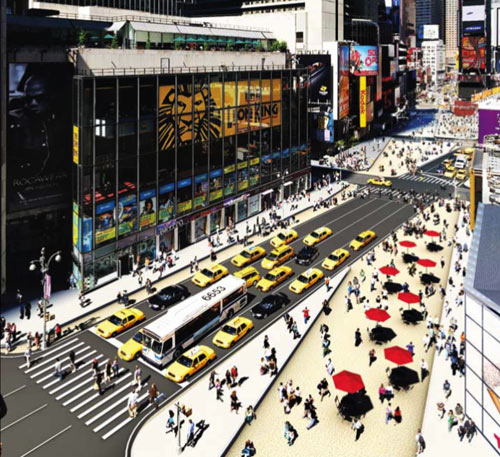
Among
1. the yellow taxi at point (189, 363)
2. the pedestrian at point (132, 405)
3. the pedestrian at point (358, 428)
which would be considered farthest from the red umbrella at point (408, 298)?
the pedestrian at point (132, 405)

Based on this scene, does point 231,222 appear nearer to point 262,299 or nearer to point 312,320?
point 262,299

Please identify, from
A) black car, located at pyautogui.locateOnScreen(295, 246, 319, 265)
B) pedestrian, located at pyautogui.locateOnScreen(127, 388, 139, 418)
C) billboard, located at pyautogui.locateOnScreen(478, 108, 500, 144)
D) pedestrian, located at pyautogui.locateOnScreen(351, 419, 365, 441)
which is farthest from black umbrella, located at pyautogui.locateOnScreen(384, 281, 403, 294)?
billboard, located at pyautogui.locateOnScreen(478, 108, 500, 144)

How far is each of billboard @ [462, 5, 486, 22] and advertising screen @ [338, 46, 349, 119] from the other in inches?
3852

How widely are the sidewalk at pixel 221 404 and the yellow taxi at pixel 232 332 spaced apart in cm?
83

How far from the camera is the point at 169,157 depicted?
52.8 meters

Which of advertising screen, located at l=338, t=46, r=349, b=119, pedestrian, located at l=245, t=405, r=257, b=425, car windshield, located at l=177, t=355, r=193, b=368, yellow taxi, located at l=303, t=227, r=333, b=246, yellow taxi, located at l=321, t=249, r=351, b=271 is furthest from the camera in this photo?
advertising screen, located at l=338, t=46, r=349, b=119

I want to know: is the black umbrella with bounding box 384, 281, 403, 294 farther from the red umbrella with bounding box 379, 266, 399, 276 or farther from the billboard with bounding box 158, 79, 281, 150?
the billboard with bounding box 158, 79, 281, 150

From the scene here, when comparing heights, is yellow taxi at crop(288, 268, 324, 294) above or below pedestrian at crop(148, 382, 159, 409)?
above

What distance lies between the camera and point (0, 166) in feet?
136

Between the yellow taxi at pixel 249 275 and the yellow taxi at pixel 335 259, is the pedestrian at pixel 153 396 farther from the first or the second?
the yellow taxi at pixel 335 259

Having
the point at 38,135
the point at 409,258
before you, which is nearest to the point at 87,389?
the point at 38,135

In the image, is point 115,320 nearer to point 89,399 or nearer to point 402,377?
point 89,399

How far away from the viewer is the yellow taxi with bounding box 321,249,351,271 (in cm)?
5038

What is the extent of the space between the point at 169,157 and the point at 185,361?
2553cm
